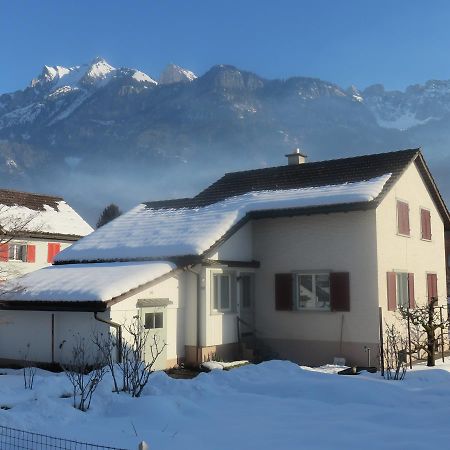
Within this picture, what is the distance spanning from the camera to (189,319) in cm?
1755

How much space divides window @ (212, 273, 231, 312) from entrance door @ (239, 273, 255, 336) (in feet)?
2.11

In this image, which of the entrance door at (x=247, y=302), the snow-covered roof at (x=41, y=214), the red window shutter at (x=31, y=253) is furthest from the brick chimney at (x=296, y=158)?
the red window shutter at (x=31, y=253)

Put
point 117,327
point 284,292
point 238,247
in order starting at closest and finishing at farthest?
point 117,327
point 284,292
point 238,247

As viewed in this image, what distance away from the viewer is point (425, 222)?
22141 millimetres

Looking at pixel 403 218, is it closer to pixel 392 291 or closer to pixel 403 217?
pixel 403 217

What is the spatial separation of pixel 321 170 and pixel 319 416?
13166mm

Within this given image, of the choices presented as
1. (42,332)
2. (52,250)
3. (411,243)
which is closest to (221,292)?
(42,332)

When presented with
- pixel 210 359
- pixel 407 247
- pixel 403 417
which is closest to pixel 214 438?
pixel 403 417

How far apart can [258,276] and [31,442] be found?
12473mm

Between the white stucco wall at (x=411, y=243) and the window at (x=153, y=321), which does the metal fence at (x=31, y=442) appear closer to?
the window at (x=153, y=321)

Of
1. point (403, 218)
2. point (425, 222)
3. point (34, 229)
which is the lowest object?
point (403, 218)

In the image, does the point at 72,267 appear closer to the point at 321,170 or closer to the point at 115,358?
the point at 115,358

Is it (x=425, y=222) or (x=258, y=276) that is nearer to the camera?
(x=258, y=276)

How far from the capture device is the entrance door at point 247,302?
62.3ft
